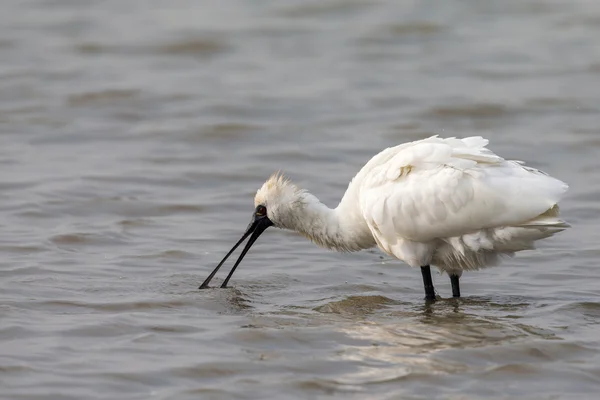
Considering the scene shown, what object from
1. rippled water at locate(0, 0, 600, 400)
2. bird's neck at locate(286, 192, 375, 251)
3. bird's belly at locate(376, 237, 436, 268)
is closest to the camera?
rippled water at locate(0, 0, 600, 400)

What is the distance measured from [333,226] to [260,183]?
366 centimetres

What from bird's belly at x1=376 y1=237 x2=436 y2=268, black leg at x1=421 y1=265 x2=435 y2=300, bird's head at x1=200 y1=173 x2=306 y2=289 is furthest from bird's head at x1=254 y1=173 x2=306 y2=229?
black leg at x1=421 y1=265 x2=435 y2=300

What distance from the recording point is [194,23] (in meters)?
21.1

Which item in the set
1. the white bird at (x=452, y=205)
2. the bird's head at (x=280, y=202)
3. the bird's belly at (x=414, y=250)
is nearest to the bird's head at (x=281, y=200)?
the bird's head at (x=280, y=202)

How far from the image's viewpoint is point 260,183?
13.6 meters

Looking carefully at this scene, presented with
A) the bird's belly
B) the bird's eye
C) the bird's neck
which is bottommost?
the bird's belly

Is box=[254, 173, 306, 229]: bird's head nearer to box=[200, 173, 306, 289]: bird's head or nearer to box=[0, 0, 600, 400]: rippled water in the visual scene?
box=[200, 173, 306, 289]: bird's head

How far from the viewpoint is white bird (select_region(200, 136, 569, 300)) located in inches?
354

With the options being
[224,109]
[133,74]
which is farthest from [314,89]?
[133,74]

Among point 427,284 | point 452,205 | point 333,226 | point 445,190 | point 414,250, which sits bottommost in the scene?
point 427,284

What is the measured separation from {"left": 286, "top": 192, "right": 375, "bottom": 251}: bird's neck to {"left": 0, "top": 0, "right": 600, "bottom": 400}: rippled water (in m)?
0.38

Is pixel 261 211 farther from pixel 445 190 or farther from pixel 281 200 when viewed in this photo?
pixel 445 190

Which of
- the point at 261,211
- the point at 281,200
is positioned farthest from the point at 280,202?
the point at 261,211

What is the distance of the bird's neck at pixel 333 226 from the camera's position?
9.92 m
